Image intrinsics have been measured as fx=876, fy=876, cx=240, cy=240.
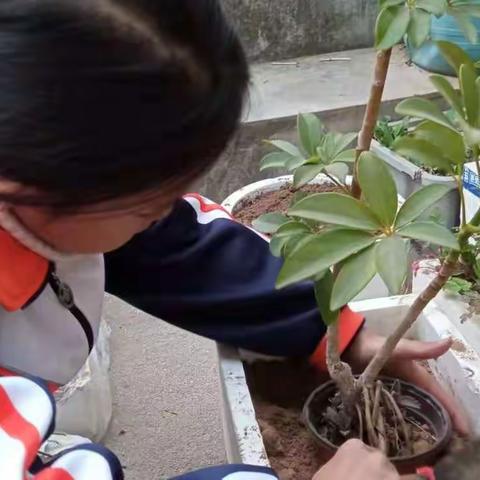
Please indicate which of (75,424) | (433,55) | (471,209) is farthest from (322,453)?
(433,55)

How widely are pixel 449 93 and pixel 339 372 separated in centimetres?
35

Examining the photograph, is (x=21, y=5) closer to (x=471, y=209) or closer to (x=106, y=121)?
(x=106, y=121)

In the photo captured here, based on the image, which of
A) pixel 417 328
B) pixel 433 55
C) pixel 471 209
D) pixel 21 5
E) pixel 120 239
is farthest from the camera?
pixel 433 55

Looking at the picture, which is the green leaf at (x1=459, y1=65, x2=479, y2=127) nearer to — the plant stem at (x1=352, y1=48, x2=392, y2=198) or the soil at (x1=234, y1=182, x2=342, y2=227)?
the plant stem at (x1=352, y1=48, x2=392, y2=198)

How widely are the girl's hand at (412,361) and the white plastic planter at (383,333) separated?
15 mm

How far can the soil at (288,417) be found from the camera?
39.4 inches

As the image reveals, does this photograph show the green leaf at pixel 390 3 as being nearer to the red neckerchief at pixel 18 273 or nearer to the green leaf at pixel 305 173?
the green leaf at pixel 305 173

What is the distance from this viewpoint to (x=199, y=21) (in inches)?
24.8

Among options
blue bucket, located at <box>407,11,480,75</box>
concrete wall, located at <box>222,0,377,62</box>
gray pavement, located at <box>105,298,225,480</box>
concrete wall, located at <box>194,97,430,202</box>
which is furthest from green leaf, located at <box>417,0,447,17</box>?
concrete wall, located at <box>222,0,377,62</box>

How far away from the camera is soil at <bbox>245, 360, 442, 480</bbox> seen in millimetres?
1000

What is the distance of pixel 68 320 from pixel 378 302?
422 millimetres

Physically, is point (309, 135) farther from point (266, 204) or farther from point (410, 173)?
point (410, 173)

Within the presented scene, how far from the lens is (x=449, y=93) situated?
0.77 m

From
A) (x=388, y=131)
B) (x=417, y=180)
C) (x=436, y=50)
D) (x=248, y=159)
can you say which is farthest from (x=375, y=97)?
(x=436, y=50)
